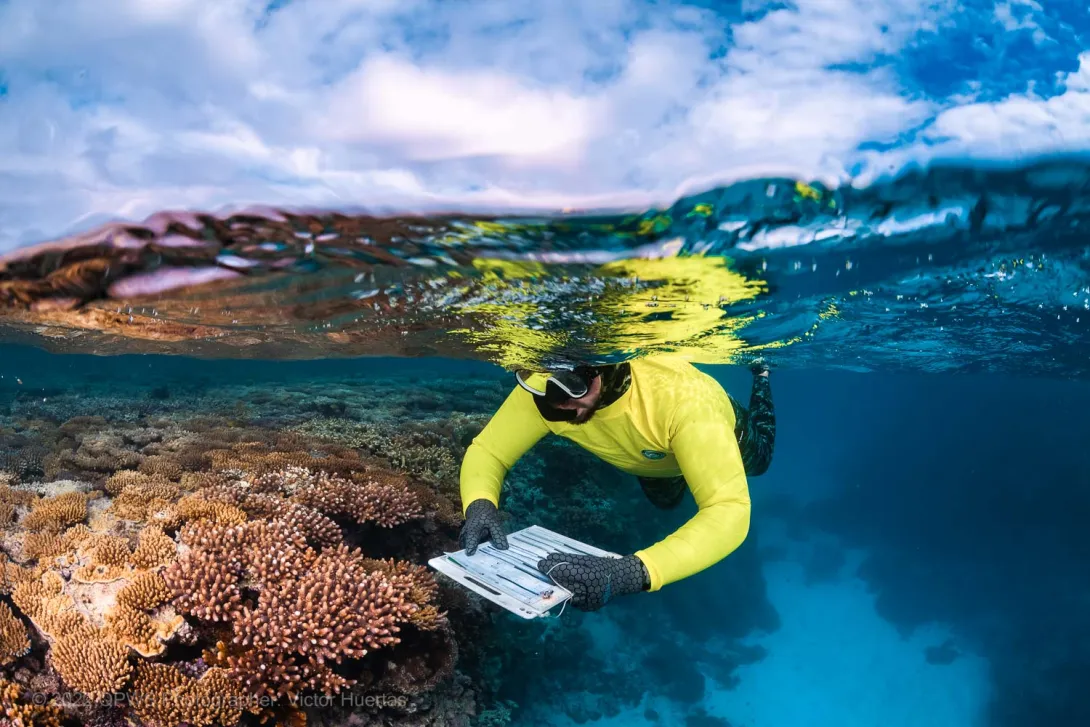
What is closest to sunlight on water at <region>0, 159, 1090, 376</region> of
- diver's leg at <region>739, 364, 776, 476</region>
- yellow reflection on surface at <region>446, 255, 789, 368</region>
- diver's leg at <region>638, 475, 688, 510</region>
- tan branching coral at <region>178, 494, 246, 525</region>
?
yellow reflection on surface at <region>446, 255, 789, 368</region>

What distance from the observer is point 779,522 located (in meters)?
27.6

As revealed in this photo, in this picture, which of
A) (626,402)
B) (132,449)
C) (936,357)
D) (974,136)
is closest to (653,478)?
(626,402)

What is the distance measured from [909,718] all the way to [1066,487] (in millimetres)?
17043

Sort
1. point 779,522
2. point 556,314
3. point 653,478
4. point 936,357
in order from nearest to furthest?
point 653,478
point 556,314
point 936,357
point 779,522

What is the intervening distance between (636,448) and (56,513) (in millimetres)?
6574

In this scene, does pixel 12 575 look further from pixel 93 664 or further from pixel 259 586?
pixel 259 586

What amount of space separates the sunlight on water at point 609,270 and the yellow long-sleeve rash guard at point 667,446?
1701 millimetres

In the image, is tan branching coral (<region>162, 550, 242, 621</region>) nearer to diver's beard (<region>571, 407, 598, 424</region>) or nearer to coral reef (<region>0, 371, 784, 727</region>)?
coral reef (<region>0, 371, 784, 727</region>)

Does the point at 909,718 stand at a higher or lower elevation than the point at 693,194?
lower

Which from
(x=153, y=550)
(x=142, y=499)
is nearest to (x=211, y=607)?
(x=153, y=550)

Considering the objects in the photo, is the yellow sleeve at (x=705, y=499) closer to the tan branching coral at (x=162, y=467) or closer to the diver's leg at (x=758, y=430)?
the diver's leg at (x=758, y=430)

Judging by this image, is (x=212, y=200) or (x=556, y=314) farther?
(x=556, y=314)

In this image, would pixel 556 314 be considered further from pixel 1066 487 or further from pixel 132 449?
pixel 1066 487

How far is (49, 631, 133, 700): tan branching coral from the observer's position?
4.25 m
